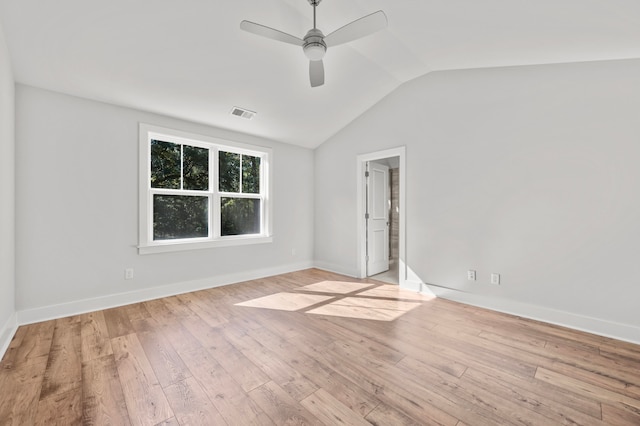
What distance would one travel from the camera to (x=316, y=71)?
255cm

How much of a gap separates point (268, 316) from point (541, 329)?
9.15ft

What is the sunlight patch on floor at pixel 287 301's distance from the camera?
3301mm

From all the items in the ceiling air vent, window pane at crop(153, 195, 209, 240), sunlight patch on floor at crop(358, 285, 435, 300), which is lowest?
sunlight patch on floor at crop(358, 285, 435, 300)

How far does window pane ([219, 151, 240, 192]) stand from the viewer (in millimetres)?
4316

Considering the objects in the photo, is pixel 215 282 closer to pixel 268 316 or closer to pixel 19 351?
pixel 268 316

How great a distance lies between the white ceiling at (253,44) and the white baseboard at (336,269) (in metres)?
2.96

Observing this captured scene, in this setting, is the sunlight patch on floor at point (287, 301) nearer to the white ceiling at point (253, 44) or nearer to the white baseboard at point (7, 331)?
the white baseboard at point (7, 331)

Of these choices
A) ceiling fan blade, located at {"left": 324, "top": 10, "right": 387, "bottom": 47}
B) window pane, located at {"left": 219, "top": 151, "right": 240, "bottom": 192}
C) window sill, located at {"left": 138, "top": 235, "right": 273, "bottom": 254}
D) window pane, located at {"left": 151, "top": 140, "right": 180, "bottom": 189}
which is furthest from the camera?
window pane, located at {"left": 219, "top": 151, "right": 240, "bottom": 192}

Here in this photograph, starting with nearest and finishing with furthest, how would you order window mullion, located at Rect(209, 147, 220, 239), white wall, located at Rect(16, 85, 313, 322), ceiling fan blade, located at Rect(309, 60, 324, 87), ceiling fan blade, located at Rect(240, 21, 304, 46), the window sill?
ceiling fan blade, located at Rect(240, 21, 304, 46), ceiling fan blade, located at Rect(309, 60, 324, 87), white wall, located at Rect(16, 85, 313, 322), the window sill, window mullion, located at Rect(209, 147, 220, 239)

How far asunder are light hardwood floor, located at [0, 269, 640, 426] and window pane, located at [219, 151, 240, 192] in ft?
6.65

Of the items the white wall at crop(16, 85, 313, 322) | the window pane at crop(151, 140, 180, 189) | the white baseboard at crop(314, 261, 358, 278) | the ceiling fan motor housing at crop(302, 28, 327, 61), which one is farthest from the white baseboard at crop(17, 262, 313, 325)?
the ceiling fan motor housing at crop(302, 28, 327, 61)

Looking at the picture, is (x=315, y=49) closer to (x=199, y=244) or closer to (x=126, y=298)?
(x=199, y=244)

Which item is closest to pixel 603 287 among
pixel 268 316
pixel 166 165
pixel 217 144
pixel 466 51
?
pixel 466 51

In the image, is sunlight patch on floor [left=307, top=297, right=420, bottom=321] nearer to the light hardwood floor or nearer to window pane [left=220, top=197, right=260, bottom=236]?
the light hardwood floor
